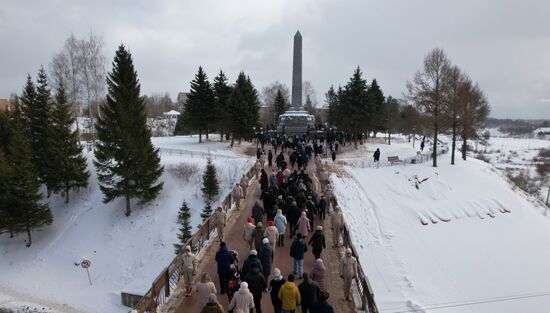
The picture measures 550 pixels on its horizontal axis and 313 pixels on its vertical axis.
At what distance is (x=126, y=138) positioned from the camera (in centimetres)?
2512

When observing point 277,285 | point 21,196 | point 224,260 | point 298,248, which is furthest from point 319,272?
point 21,196

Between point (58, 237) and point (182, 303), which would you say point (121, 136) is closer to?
point (58, 237)

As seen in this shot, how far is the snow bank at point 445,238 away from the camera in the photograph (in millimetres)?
16656

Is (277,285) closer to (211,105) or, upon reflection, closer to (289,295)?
(289,295)

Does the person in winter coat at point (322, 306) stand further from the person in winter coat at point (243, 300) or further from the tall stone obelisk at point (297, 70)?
the tall stone obelisk at point (297, 70)

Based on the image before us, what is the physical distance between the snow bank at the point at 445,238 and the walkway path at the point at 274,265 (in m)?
3.89

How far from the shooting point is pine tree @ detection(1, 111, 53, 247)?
23.6m

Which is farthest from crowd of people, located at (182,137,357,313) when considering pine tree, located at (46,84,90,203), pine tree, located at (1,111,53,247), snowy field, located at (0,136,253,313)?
pine tree, located at (46,84,90,203)

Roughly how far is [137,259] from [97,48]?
20.6 m

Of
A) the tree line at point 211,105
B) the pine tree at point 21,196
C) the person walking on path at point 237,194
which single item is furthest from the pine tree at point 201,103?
the person walking on path at point 237,194

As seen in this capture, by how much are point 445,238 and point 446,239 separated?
102 millimetres

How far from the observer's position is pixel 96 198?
28609 millimetres

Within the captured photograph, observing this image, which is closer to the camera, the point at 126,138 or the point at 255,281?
the point at 255,281

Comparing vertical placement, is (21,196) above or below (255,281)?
below
